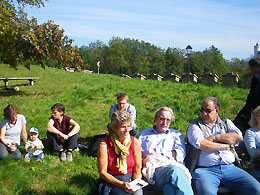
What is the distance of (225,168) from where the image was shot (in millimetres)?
3791

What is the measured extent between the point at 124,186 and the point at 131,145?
526 millimetres

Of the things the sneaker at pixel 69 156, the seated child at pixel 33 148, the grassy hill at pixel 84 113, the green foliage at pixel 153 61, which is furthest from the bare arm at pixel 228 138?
A: the green foliage at pixel 153 61

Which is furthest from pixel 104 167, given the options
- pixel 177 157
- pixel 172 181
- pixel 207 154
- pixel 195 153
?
pixel 207 154

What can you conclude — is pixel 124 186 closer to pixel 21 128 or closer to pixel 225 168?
pixel 225 168

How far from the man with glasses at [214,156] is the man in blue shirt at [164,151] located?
10.5 inches

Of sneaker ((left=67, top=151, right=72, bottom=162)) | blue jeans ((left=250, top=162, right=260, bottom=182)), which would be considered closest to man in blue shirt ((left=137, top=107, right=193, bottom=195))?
blue jeans ((left=250, top=162, right=260, bottom=182))

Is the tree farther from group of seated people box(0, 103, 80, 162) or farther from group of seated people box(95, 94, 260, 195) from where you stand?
group of seated people box(95, 94, 260, 195)

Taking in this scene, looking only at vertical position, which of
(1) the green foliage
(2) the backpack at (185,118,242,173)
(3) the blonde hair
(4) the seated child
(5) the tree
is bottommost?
(4) the seated child

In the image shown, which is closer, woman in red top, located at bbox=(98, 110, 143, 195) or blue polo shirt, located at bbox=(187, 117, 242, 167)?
woman in red top, located at bbox=(98, 110, 143, 195)

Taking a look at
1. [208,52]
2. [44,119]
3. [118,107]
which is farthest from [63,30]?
[208,52]

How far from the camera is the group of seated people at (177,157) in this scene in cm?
325

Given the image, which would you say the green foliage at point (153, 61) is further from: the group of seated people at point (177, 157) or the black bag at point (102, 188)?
the black bag at point (102, 188)

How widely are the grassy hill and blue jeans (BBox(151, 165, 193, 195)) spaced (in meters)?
1.28

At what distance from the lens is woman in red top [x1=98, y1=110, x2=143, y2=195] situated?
321 cm
